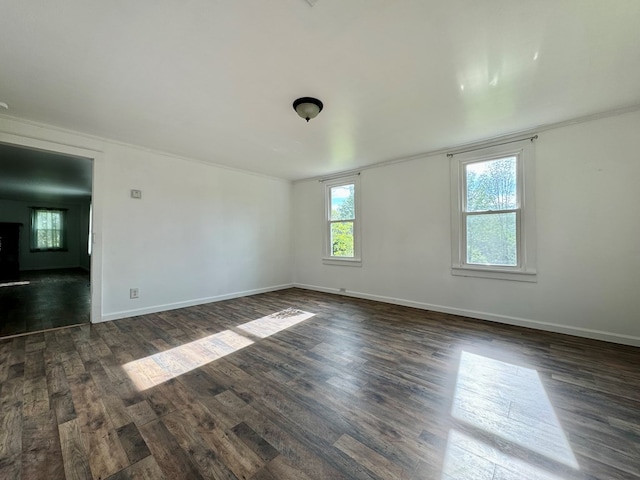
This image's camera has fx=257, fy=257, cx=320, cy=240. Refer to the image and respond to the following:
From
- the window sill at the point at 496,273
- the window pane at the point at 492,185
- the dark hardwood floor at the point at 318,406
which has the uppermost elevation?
the window pane at the point at 492,185

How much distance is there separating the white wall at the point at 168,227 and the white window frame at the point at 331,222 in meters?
1.18

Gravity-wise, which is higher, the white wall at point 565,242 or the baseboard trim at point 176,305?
the white wall at point 565,242

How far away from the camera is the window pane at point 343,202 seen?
17.1 feet

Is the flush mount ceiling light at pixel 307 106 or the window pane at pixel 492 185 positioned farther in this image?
the window pane at pixel 492 185

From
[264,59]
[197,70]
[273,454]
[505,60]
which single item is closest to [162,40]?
[197,70]

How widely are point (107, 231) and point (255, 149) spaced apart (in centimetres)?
238

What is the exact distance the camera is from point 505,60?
1.99 metres

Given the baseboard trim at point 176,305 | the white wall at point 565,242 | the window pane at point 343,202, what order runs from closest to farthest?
the white wall at point 565,242
the baseboard trim at point 176,305
the window pane at point 343,202

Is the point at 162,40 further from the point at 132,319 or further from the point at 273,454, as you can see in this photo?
the point at 132,319

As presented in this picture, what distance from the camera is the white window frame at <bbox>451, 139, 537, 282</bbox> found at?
3.29m

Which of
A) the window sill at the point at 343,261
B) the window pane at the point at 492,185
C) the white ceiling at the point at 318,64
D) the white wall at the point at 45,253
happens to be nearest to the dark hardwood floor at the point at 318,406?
the window pane at the point at 492,185

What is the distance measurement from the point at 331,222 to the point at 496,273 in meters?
3.08

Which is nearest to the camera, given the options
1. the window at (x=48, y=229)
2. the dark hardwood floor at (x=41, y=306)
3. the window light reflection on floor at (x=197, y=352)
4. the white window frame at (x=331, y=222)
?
the window light reflection on floor at (x=197, y=352)

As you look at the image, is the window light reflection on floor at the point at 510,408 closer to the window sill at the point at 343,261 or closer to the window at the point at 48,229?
the window sill at the point at 343,261
